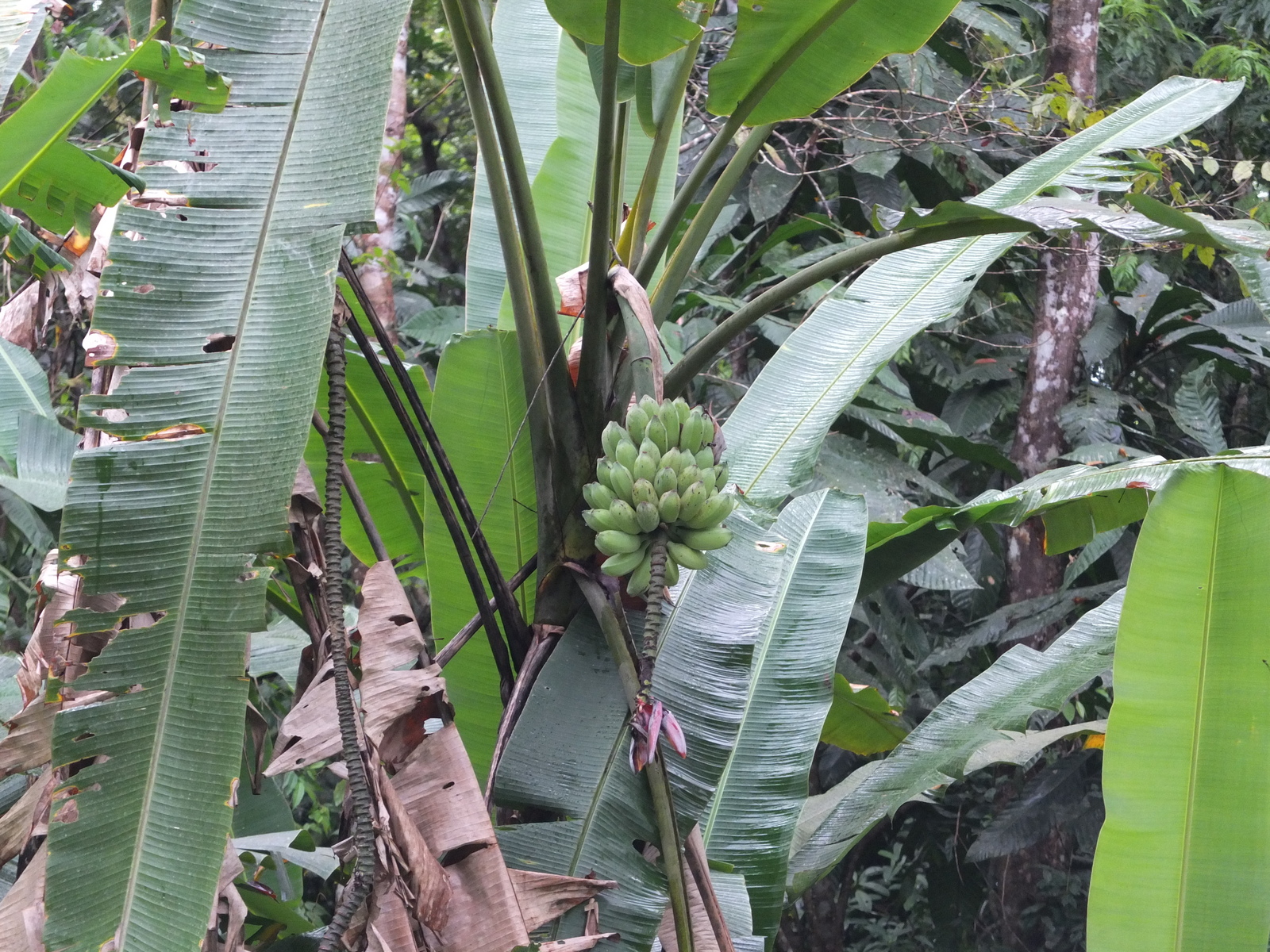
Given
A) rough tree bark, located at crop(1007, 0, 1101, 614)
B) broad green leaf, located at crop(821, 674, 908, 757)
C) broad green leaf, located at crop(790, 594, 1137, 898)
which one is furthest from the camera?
rough tree bark, located at crop(1007, 0, 1101, 614)

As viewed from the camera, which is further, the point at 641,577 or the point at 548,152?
A: the point at 548,152

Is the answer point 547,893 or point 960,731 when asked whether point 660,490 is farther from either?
point 960,731

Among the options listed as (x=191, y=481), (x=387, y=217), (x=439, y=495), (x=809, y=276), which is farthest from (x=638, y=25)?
(x=387, y=217)

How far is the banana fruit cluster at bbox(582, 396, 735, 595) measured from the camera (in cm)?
89

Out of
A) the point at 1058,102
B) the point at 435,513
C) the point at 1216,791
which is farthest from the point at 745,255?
the point at 1216,791

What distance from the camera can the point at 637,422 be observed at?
0.91 metres

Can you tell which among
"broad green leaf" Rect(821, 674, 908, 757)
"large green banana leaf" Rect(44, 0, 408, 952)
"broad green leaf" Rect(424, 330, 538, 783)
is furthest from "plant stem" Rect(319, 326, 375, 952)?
"broad green leaf" Rect(821, 674, 908, 757)

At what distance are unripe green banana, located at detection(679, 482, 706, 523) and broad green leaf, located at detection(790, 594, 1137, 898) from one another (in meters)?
0.75

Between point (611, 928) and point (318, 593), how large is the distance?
0.45 m

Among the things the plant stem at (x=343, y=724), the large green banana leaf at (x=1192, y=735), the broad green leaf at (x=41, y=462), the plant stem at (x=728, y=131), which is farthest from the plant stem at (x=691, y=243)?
the broad green leaf at (x=41, y=462)

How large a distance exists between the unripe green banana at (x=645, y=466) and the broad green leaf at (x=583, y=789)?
240 millimetres

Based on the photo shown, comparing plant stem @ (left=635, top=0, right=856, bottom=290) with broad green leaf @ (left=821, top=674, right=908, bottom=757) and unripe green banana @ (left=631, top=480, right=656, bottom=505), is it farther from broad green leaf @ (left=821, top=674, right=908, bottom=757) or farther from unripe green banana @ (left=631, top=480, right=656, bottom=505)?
broad green leaf @ (left=821, top=674, right=908, bottom=757)

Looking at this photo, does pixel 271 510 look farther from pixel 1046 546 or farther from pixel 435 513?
pixel 1046 546

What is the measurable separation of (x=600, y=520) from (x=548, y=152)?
88 centimetres
